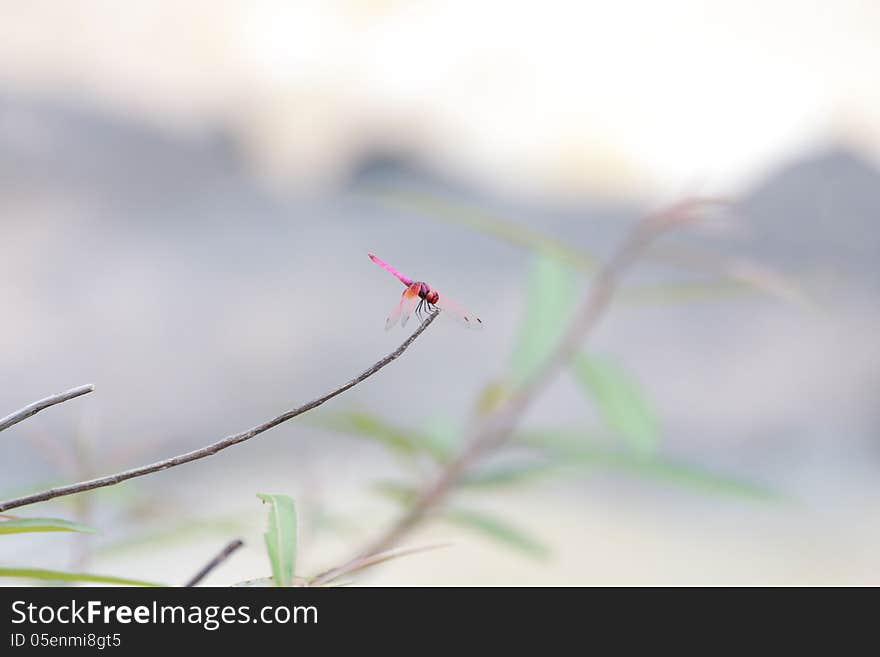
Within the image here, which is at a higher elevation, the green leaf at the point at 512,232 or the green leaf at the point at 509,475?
the green leaf at the point at 512,232

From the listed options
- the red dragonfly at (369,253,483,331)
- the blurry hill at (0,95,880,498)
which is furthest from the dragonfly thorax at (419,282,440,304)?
the blurry hill at (0,95,880,498)

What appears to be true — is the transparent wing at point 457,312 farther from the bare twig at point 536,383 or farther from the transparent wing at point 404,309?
the bare twig at point 536,383

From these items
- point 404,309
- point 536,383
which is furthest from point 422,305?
point 536,383

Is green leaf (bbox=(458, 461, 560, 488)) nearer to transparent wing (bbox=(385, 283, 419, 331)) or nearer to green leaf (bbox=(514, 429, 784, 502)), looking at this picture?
green leaf (bbox=(514, 429, 784, 502))

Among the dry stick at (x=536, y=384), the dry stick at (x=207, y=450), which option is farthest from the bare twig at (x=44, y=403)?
the dry stick at (x=536, y=384)
